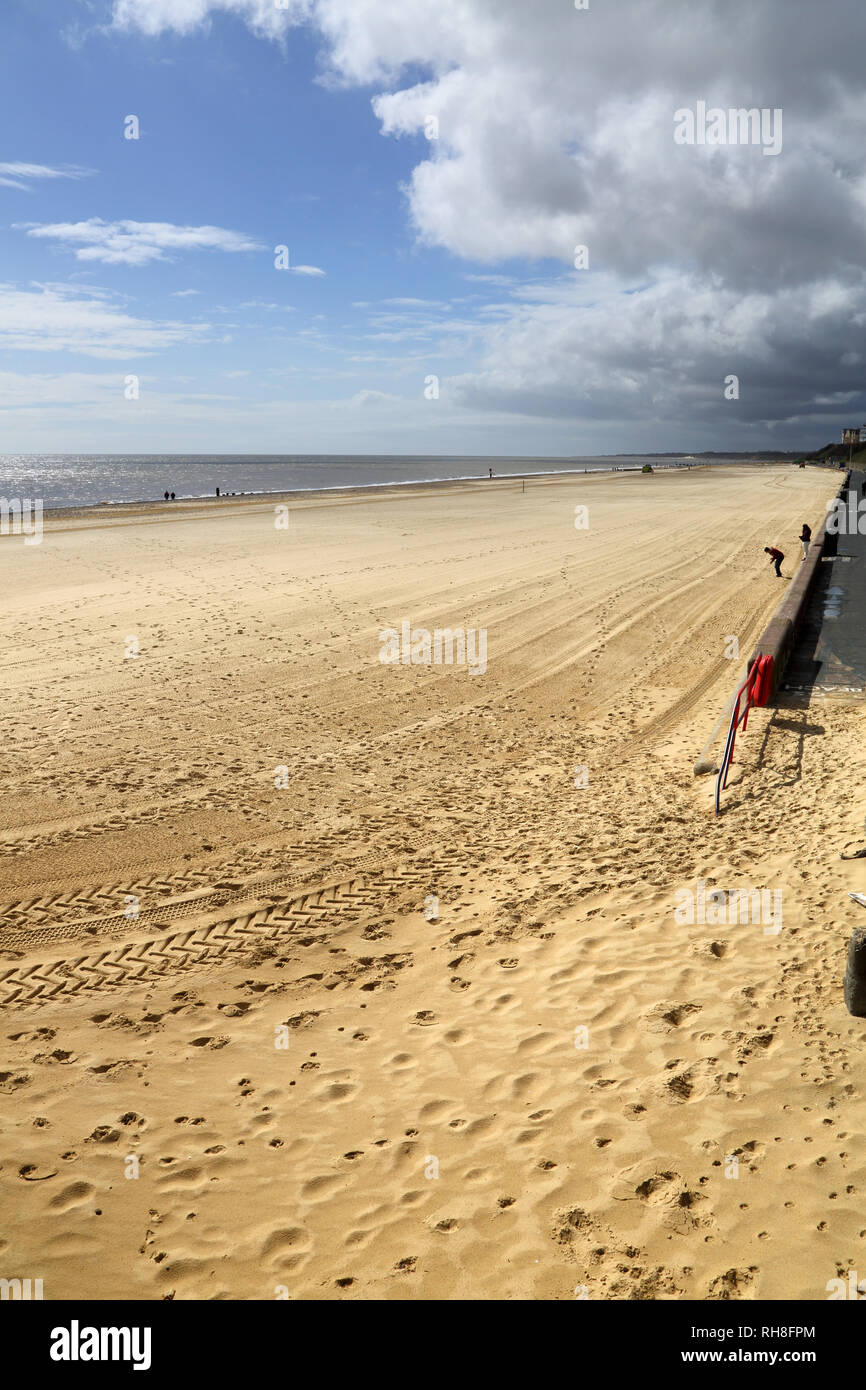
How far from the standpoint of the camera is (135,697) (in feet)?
38.3

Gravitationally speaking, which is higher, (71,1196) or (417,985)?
(417,985)

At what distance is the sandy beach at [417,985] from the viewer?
387 cm

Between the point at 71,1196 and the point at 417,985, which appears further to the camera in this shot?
the point at 417,985

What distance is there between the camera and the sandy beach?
12.7 feet

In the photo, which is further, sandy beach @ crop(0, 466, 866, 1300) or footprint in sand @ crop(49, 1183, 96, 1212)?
footprint in sand @ crop(49, 1183, 96, 1212)

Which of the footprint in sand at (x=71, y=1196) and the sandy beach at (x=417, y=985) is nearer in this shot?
the sandy beach at (x=417, y=985)

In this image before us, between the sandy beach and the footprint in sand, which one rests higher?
the sandy beach

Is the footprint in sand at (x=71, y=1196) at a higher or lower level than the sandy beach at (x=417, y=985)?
lower

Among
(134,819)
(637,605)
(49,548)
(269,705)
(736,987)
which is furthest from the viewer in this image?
(49,548)

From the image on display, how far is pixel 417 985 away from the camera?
5.92m
